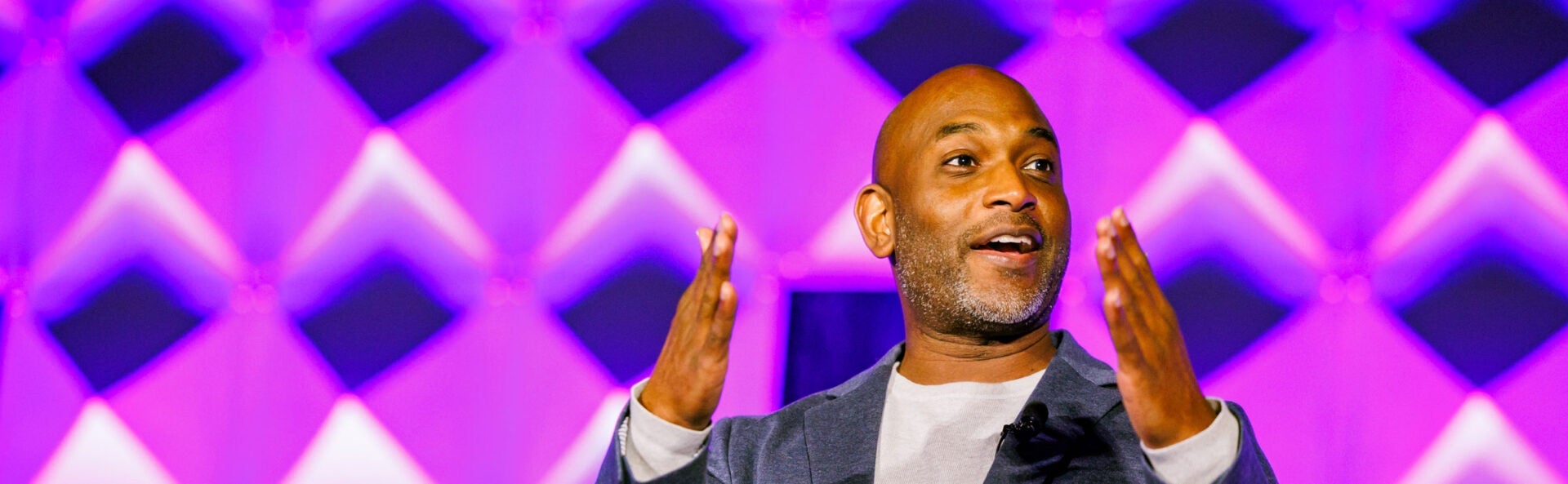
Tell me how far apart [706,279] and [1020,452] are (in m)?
0.47

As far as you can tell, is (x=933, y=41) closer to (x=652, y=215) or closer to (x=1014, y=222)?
(x=652, y=215)

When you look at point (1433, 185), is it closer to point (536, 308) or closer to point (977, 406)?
point (977, 406)

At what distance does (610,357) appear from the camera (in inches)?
99.3

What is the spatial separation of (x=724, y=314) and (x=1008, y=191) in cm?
57

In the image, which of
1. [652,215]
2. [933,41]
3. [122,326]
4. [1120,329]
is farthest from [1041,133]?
[122,326]

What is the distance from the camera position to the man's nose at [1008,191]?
191 cm

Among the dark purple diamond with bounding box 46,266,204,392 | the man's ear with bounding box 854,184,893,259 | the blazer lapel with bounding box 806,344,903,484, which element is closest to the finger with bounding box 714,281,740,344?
the blazer lapel with bounding box 806,344,903,484

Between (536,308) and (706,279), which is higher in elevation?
(536,308)

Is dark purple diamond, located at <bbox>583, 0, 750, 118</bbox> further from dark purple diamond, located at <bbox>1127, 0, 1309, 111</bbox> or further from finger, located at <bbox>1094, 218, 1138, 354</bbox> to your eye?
finger, located at <bbox>1094, 218, 1138, 354</bbox>

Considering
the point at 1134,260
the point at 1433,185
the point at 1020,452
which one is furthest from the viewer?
the point at 1433,185

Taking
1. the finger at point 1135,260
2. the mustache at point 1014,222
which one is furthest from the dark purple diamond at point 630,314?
the finger at point 1135,260

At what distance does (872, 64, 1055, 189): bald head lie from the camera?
209cm

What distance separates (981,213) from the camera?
1.95 metres

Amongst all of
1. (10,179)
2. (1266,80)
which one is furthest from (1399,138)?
(10,179)
